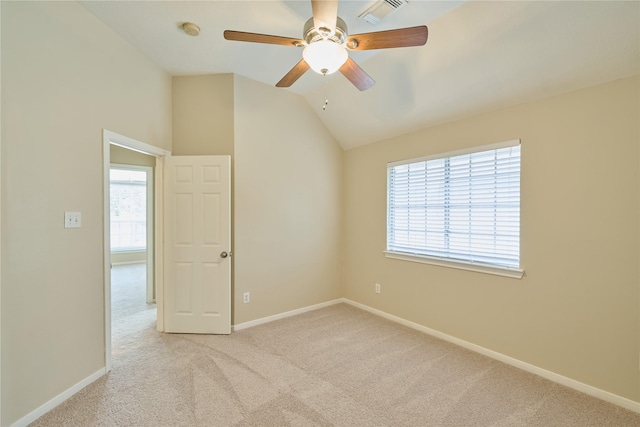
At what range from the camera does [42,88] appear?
188 centimetres

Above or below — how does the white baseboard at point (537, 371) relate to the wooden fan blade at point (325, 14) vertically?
below

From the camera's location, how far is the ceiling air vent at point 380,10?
1990 mm

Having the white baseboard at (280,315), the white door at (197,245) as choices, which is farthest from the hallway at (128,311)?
the white baseboard at (280,315)

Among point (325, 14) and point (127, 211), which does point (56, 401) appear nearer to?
point (325, 14)

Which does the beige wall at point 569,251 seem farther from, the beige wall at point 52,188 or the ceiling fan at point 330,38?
the beige wall at point 52,188

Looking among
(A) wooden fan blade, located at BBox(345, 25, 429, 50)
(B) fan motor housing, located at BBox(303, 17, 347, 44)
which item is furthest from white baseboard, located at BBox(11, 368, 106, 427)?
(A) wooden fan blade, located at BBox(345, 25, 429, 50)

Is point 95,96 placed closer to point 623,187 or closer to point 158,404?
point 158,404

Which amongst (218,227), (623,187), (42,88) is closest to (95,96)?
(42,88)

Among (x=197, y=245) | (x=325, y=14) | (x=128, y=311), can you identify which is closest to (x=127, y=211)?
(x=128, y=311)

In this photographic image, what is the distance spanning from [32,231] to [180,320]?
1680mm

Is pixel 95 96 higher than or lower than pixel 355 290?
higher

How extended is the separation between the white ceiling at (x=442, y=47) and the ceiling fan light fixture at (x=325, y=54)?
733 mm

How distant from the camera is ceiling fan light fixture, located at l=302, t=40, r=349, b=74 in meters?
1.56

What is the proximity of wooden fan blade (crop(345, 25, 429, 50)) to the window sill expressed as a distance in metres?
2.09
